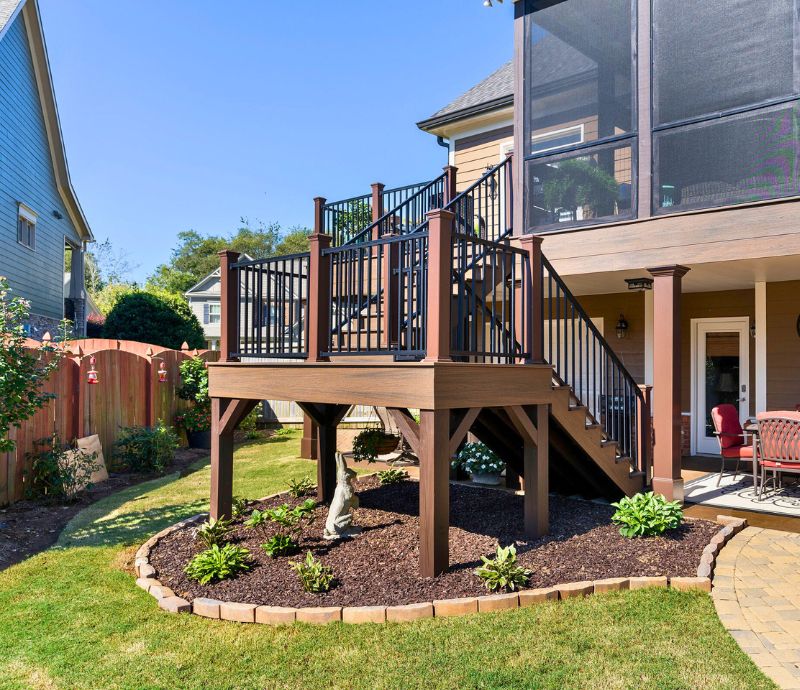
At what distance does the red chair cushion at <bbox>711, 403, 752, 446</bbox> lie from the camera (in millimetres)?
7129

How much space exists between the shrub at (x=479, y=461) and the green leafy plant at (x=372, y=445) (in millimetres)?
1309

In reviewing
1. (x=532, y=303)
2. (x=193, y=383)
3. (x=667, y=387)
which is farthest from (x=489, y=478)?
(x=193, y=383)

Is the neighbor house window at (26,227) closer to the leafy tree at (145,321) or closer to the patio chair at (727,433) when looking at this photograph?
the leafy tree at (145,321)

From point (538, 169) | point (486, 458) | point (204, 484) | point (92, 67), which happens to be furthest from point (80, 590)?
point (92, 67)

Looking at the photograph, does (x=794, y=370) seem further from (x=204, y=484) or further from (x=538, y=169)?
Result: (x=204, y=484)

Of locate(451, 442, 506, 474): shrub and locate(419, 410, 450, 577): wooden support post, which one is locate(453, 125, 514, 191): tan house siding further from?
locate(419, 410, 450, 577): wooden support post

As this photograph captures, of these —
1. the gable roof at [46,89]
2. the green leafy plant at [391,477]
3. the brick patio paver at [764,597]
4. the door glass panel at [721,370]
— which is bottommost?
the brick patio paver at [764,597]

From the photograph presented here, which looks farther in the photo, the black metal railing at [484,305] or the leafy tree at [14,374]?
the leafy tree at [14,374]

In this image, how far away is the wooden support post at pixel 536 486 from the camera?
516 cm

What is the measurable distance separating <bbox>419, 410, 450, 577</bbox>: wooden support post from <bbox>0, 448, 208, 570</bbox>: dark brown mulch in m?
3.47

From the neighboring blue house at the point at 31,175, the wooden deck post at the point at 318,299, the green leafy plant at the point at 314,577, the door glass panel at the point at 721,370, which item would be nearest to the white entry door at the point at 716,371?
the door glass panel at the point at 721,370

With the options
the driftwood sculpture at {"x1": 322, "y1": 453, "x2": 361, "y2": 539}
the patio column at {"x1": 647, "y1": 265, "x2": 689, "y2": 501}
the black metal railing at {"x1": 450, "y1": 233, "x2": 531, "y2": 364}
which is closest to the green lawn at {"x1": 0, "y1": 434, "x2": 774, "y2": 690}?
the driftwood sculpture at {"x1": 322, "y1": 453, "x2": 361, "y2": 539}

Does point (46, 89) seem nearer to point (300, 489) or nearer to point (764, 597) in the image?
point (300, 489)

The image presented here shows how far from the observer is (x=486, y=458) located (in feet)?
24.8
